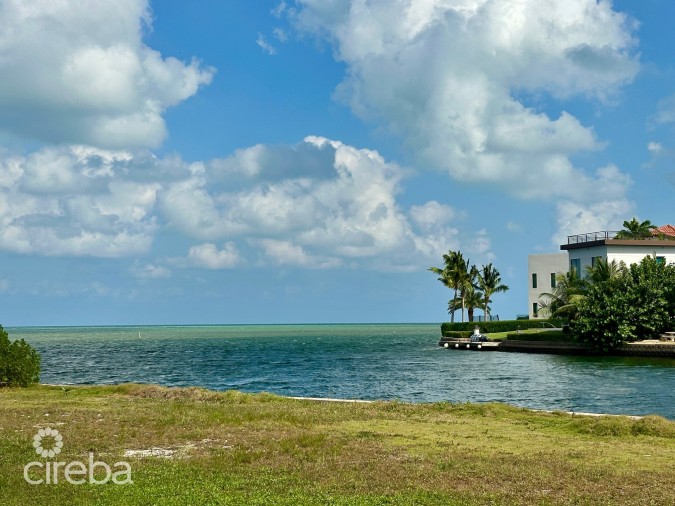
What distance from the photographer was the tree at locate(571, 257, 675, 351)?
227 feet

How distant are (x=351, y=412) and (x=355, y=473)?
9470mm

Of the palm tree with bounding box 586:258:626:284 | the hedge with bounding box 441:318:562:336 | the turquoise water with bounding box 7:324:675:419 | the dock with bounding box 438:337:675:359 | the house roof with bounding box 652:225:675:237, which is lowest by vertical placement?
the turquoise water with bounding box 7:324:675:419

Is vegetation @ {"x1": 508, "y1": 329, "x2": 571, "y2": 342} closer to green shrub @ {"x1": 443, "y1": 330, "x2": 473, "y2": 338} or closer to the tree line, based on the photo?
the tree line

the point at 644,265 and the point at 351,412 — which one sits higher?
the point at 644,265

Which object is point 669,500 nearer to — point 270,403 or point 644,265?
point 270,403

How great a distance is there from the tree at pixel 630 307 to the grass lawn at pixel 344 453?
50.5 meters

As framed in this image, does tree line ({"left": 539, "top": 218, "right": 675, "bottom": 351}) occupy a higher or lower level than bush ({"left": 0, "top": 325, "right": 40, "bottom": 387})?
higher

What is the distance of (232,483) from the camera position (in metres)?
12.6

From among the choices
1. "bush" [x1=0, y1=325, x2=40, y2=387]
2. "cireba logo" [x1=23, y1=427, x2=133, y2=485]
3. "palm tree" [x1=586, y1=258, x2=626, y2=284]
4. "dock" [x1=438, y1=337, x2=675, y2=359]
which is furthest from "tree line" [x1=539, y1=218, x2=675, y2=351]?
"cireba logo" [x1=23, y1=427, x2=133, y2=485]

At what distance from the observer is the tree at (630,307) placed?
2726 inches

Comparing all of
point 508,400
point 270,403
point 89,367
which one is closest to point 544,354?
point 508,400

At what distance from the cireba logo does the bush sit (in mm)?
17920

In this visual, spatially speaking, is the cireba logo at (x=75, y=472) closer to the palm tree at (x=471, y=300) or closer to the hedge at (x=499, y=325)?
the hedge at (x=499, y=325)

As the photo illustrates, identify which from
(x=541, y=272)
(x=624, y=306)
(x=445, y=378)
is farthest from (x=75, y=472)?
(x=541, y=272)
